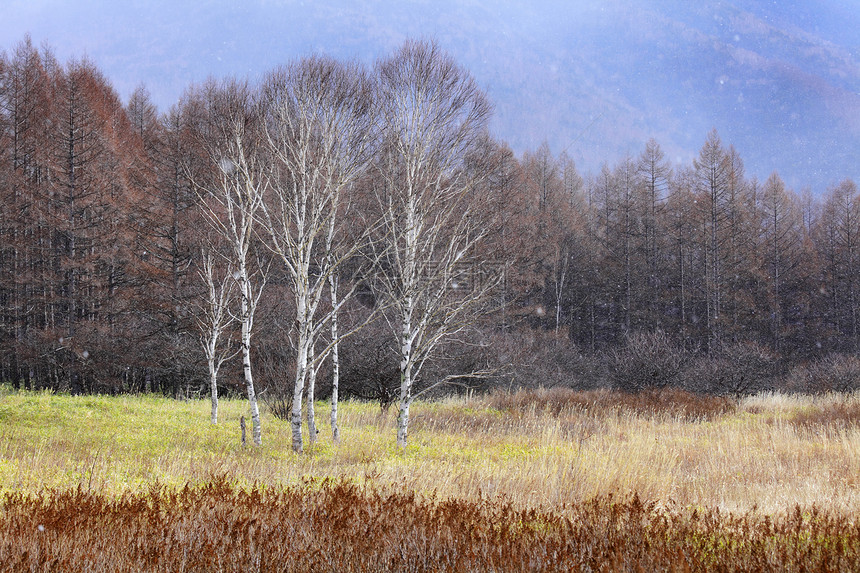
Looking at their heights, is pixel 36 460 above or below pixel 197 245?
below

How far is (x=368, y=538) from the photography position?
13.4ft

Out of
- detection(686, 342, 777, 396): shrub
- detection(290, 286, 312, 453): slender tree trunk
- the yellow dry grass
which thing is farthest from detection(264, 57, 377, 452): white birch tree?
detection(686, 342, 777, 396): shrub

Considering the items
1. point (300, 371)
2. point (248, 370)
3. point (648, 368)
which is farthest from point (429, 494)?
point (648, 368)

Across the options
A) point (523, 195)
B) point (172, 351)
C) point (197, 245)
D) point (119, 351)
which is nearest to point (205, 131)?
point (197, 245)

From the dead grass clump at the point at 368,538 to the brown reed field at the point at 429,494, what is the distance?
0.07 ft

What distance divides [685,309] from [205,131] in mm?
30414

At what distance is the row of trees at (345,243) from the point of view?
10.4 m

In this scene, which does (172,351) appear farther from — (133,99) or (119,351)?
(133,99)

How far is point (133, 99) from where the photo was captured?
107 ft

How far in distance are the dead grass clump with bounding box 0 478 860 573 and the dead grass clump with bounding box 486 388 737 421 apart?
33.9ft

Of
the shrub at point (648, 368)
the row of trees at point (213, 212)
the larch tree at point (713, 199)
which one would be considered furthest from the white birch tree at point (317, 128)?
the larch tree at point (713, 199)

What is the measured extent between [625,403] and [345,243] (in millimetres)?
9584

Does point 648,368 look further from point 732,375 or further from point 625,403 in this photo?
point 625,403

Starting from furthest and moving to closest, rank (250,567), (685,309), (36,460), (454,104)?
(685,309) < (454,104) < (36,460) < (250,567)
